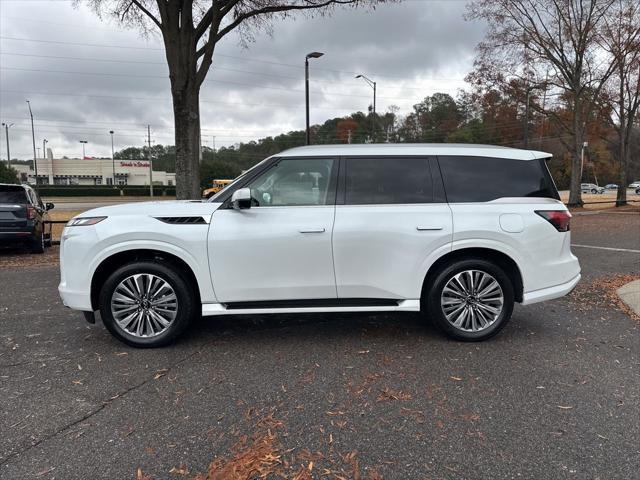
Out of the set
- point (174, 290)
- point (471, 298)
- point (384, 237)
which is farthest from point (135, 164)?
point (471, 298)

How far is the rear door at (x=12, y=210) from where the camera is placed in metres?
9.59

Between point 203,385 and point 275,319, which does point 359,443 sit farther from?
point 275,319

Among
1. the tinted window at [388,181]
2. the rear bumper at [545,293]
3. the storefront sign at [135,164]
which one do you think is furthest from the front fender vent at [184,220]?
→ the storefront sign at [135,164]

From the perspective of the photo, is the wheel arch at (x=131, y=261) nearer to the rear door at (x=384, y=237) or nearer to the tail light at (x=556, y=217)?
the rear door at (x=384, y=237)

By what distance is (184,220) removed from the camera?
430 cm

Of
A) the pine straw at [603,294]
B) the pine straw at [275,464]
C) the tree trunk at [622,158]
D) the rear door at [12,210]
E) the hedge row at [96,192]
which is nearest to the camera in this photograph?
the pine straw at [275,464]

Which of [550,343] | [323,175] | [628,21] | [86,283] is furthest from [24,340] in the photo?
[628,21]

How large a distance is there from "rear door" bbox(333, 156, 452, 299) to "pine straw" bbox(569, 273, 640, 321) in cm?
275

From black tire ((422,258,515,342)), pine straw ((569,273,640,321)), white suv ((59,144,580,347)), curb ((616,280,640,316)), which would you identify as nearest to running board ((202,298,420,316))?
white suv ((59,144,580,347))

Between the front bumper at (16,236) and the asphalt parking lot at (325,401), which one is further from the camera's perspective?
the front bumper at (16,236)

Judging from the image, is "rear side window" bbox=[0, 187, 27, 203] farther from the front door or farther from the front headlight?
the front door

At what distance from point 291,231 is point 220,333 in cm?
143

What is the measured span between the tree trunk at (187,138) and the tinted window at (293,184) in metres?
7.11

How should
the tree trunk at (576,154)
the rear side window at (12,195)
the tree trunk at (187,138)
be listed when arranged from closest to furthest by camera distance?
the rear side window at (12,195) < the tree trunk at (187,138) < the tree trunk at (576,154)
